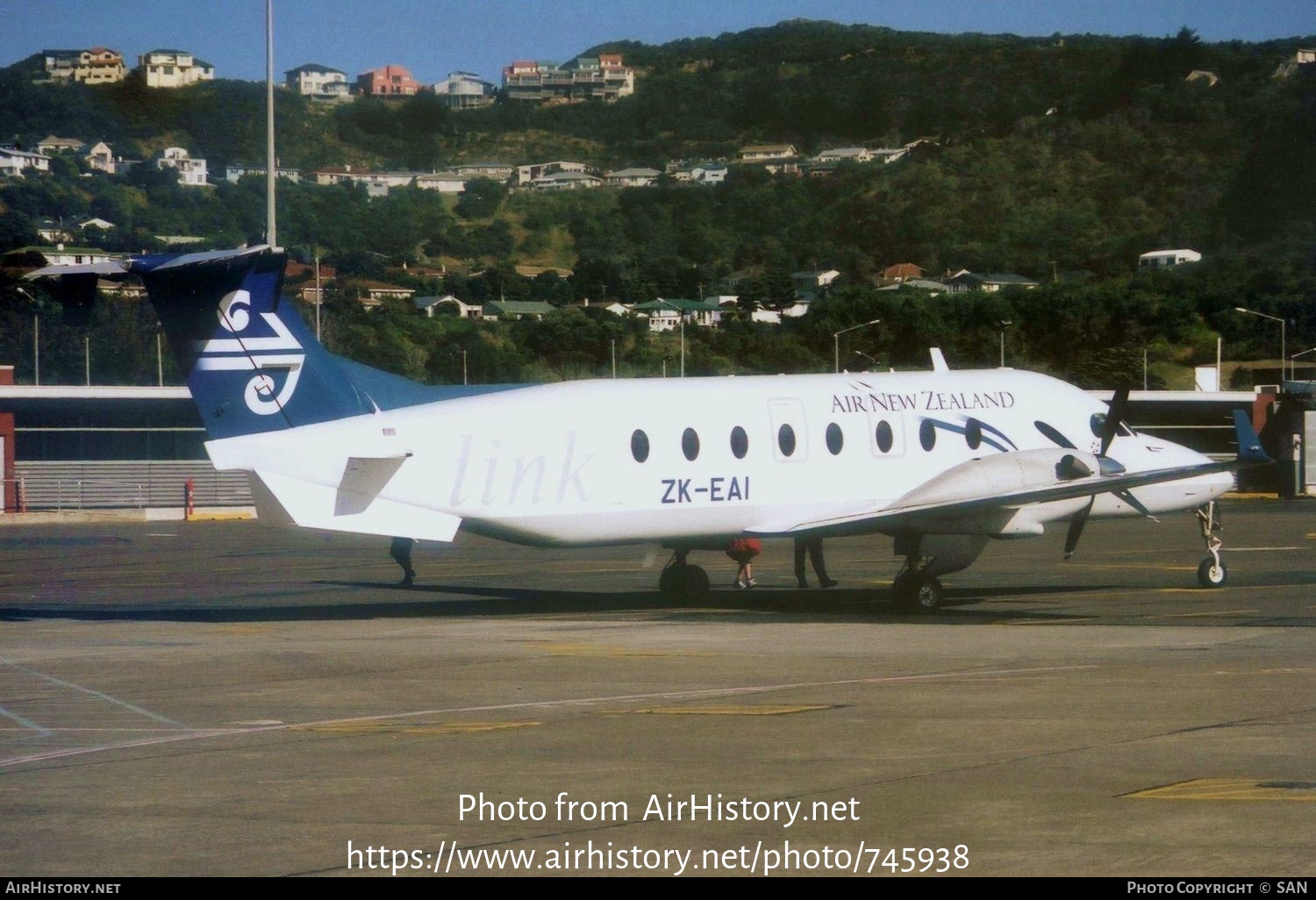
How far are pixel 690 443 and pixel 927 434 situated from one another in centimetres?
438

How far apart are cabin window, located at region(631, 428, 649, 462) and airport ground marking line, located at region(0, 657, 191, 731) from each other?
9106 millimetres

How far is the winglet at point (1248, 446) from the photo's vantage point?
2588 cm

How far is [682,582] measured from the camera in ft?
89.4

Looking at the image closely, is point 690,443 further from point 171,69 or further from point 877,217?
point 877,217

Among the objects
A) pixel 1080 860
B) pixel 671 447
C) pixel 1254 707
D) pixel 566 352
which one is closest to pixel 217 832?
pixel 1080 860

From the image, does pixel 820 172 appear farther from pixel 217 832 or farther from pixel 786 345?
pixel 217 832

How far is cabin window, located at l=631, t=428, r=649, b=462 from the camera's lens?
79.6 ft

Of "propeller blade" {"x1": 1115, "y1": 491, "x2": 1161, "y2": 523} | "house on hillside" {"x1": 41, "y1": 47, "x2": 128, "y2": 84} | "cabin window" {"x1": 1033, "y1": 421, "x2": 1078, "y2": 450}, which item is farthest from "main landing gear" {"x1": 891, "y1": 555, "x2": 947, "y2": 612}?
"house on hillside" {"x1": 41, "y1": 47, "x2": 128, "y2": 84}

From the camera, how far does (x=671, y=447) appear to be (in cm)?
2459

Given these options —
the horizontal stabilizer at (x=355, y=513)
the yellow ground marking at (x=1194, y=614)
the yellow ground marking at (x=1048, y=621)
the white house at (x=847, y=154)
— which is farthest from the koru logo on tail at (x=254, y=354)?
the white house at (x=847, y=154)

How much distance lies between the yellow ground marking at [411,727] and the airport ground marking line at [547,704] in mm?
114

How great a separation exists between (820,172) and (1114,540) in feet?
455

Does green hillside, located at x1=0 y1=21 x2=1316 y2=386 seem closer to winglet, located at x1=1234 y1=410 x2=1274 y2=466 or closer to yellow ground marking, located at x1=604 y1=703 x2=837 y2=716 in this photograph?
winglet, located at x1=1234 y1=410 x2=1274 y2=466

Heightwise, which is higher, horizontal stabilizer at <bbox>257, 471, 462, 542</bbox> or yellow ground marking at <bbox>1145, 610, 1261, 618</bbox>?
horizontal stabilizer at <bbox>257, 471, 462, 542</bbox>
